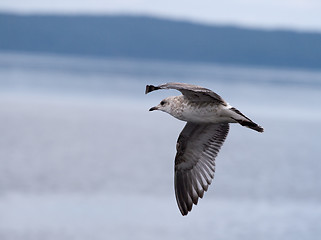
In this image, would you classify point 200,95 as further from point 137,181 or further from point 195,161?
point 137,181

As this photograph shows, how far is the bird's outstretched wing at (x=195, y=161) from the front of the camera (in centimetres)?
1123

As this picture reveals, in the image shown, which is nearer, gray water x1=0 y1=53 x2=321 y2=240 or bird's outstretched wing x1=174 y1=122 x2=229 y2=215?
bird's outstretched wing x1=174 y1=122 x2=229 y2=215

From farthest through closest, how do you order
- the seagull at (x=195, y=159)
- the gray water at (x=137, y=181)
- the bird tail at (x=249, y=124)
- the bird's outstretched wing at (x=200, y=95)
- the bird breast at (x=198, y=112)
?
the gray water at (x=137, y=181) → the seagull at (x=195, y=159) → the bird breast at (x=198, y=112) → the bird tail at (x=249, y=124) → the bird's outstretched wing at (x=200, y=95)

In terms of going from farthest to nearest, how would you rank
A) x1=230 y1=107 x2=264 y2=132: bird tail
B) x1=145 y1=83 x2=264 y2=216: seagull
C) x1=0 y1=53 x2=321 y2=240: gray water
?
x1=0 y1=53 x2=321 y2=240: gray water → x1=145 y1=83 x2=264 y2=216: seagull → x1=230 y1=107 x2=264 y2=132: bird tail

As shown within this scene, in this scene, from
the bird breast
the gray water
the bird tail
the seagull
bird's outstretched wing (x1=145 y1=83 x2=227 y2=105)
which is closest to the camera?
bird's outstretched wing (x1=145 y1=83 x2=227 y2=105)

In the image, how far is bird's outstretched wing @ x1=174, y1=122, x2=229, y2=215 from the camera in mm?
11234

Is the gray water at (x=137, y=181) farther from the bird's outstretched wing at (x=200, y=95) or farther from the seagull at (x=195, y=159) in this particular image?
the bird's outstretched wing at (x=200, y=95)

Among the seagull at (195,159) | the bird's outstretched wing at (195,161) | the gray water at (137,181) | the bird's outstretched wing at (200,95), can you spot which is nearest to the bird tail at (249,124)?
the bird's outstretched wing at (200,95)

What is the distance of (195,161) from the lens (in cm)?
1141

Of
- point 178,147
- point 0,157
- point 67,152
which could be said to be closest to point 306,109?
point 67,152

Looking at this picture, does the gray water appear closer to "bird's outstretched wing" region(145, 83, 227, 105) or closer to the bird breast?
the bird breast

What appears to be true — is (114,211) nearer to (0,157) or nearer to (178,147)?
(0,157)

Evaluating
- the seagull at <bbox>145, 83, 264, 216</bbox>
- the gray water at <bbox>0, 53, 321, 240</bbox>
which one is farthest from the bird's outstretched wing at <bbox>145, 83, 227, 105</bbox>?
the gray water at <bbox>0, 53, 321, 240</bbox>

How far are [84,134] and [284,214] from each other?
2154 cm
